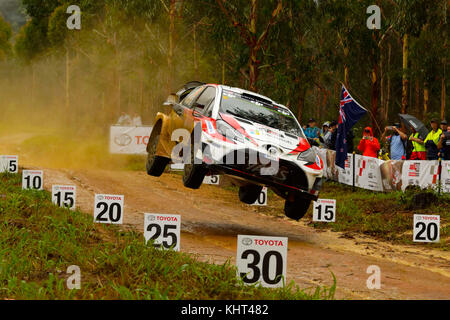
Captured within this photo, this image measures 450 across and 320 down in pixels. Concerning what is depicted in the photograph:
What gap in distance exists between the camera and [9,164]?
16.2 metres

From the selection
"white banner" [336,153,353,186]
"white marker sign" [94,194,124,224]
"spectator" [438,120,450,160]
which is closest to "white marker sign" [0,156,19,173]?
"white marker sign" [94,194,124,224]

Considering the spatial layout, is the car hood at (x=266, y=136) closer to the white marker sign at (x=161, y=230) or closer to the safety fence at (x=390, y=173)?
the white marker sign at (x=161, y=230)

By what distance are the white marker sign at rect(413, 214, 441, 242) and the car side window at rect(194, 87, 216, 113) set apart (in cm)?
448

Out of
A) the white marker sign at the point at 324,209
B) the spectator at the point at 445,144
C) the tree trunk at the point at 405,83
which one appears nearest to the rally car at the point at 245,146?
the white marker sign at the point at 324,209

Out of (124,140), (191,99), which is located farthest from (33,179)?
(124,140)

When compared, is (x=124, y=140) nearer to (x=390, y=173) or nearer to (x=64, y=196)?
(x=390, y=173)

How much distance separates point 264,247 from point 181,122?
3448mm

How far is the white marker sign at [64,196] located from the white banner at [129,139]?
13005mm

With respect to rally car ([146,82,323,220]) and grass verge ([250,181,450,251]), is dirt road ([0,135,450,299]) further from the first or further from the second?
rally car ([146,82,323,220])

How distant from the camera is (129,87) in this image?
75188 mm

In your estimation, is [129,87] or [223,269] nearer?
[223,269]

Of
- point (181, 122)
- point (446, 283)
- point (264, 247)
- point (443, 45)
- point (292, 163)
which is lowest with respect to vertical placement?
point (446, 283)
